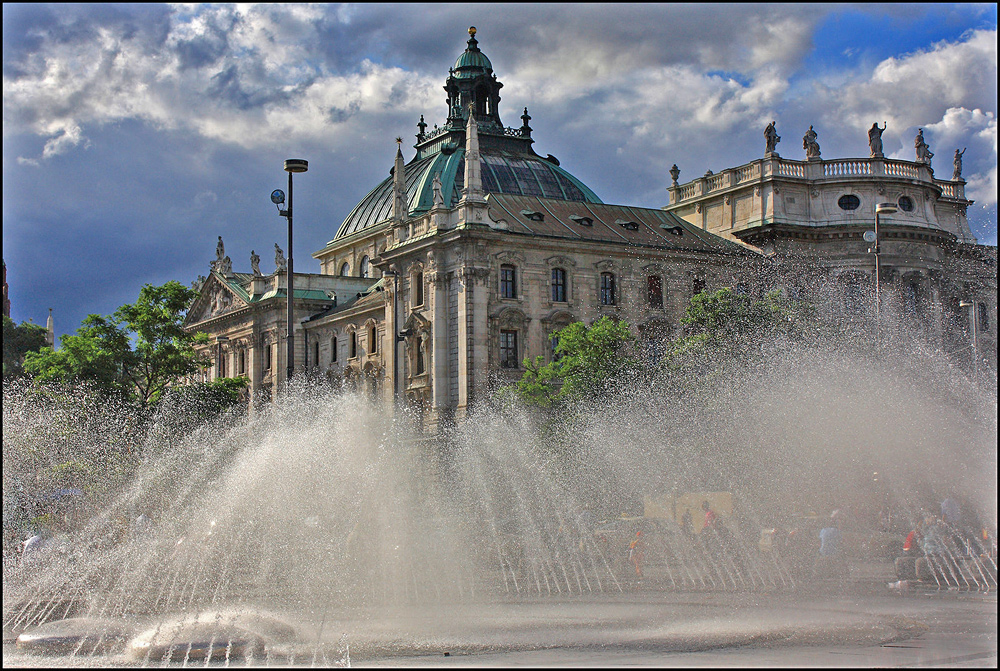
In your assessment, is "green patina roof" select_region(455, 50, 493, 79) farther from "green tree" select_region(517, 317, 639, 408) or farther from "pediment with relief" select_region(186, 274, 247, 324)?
"green tree" select_region(517, 317, 639, 408)

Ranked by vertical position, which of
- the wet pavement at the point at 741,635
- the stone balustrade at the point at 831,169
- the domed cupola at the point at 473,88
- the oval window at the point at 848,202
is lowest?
the wet pavement at the point at 741,635

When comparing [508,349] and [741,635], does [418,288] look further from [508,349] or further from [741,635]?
[741,635]

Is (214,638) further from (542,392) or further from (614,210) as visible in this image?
(614,210)

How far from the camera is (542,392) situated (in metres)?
46.9

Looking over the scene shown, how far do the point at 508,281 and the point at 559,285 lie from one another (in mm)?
2776

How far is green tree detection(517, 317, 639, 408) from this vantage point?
43.7 m

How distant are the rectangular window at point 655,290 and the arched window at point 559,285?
4532 mm

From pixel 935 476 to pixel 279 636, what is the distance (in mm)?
19884

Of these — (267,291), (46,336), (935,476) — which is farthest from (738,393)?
(46,336)

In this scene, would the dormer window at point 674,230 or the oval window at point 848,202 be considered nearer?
the oval window at point 848,202

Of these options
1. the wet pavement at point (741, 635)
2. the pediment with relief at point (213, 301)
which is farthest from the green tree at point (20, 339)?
the wet pavement at point (741, 635)

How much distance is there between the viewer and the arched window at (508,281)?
56.9 m

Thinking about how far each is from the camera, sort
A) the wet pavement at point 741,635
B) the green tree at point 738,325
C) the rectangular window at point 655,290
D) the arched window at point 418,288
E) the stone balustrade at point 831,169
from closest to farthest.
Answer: the wet pavement at point 741,635 < the green tree at point 738,325 < the rectangular window at point 655,290 < the arched window at point 418,288 < the stone balustrade at point 831,169

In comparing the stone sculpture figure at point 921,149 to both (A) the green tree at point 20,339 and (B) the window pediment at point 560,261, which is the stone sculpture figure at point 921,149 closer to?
(B) the window pediment at point 560,261
